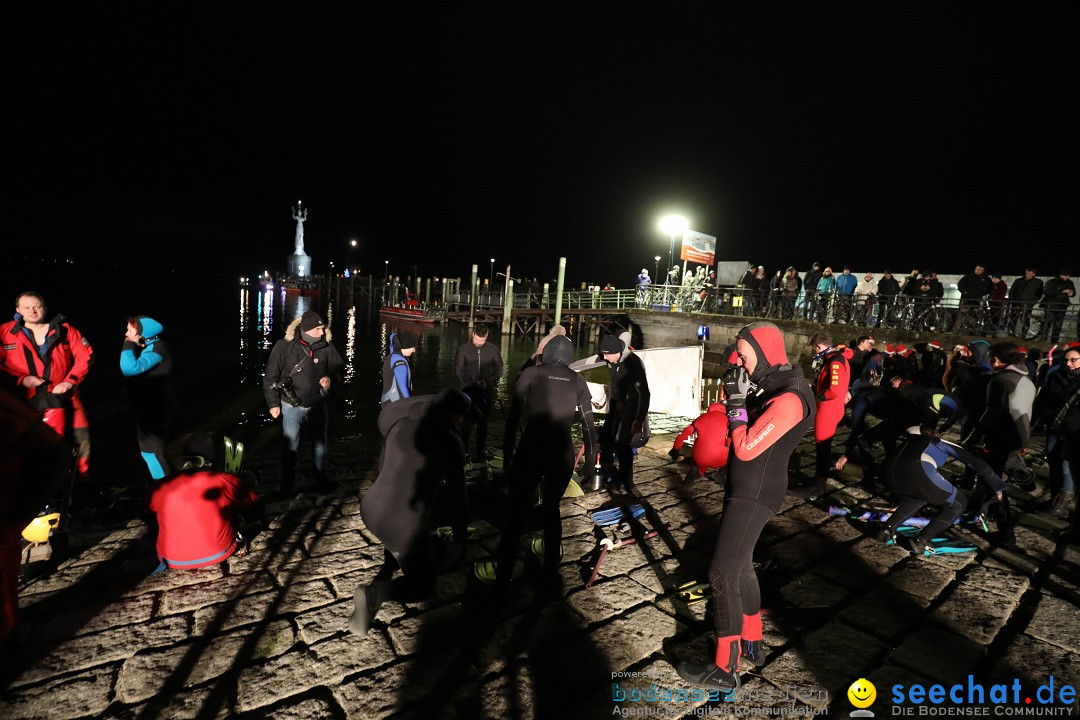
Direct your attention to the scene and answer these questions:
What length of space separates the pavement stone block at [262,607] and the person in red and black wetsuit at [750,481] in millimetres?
2403

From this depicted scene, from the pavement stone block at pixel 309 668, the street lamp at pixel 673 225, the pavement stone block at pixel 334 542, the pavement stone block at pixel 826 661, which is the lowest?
the pavement stone block at pixel 334 542

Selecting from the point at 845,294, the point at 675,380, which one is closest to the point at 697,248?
the point at 845,294

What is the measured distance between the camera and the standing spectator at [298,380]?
15.9 feet

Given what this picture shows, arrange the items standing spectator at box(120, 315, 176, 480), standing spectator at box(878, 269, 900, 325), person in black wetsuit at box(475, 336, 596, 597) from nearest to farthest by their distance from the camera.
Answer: person in black wetsuit at box(475, 336, 596, 597) < standing spectator at box(120, 315, 176, 480) < standing spectator at box(878, 269, 900, 325)

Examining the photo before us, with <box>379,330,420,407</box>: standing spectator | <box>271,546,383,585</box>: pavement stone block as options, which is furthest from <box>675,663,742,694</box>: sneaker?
<box>379,330,420,407</box>: standing spectator

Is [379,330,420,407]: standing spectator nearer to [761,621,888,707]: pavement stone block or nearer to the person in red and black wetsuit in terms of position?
the person in red and black wetsuit

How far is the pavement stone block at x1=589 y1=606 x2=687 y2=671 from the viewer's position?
9.62ft

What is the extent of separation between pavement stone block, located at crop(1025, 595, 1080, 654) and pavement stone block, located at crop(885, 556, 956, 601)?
1.64 feet

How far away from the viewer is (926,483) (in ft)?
13.9

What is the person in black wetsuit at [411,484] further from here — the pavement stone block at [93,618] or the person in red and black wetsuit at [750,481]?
the person in red and black wetsuit at [750,481]

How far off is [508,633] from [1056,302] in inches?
701

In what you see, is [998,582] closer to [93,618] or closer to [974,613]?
[974,613]

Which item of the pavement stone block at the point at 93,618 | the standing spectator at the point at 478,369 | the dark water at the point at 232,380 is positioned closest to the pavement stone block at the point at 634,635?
the pavement stone block at the point at 93,618

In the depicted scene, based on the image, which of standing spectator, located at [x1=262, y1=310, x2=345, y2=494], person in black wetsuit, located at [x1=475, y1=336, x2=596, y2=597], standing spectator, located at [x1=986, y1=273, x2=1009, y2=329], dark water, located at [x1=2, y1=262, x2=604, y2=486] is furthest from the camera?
standing spectator, located at [x1=986, y1=273, x2=1009, y2=329]
